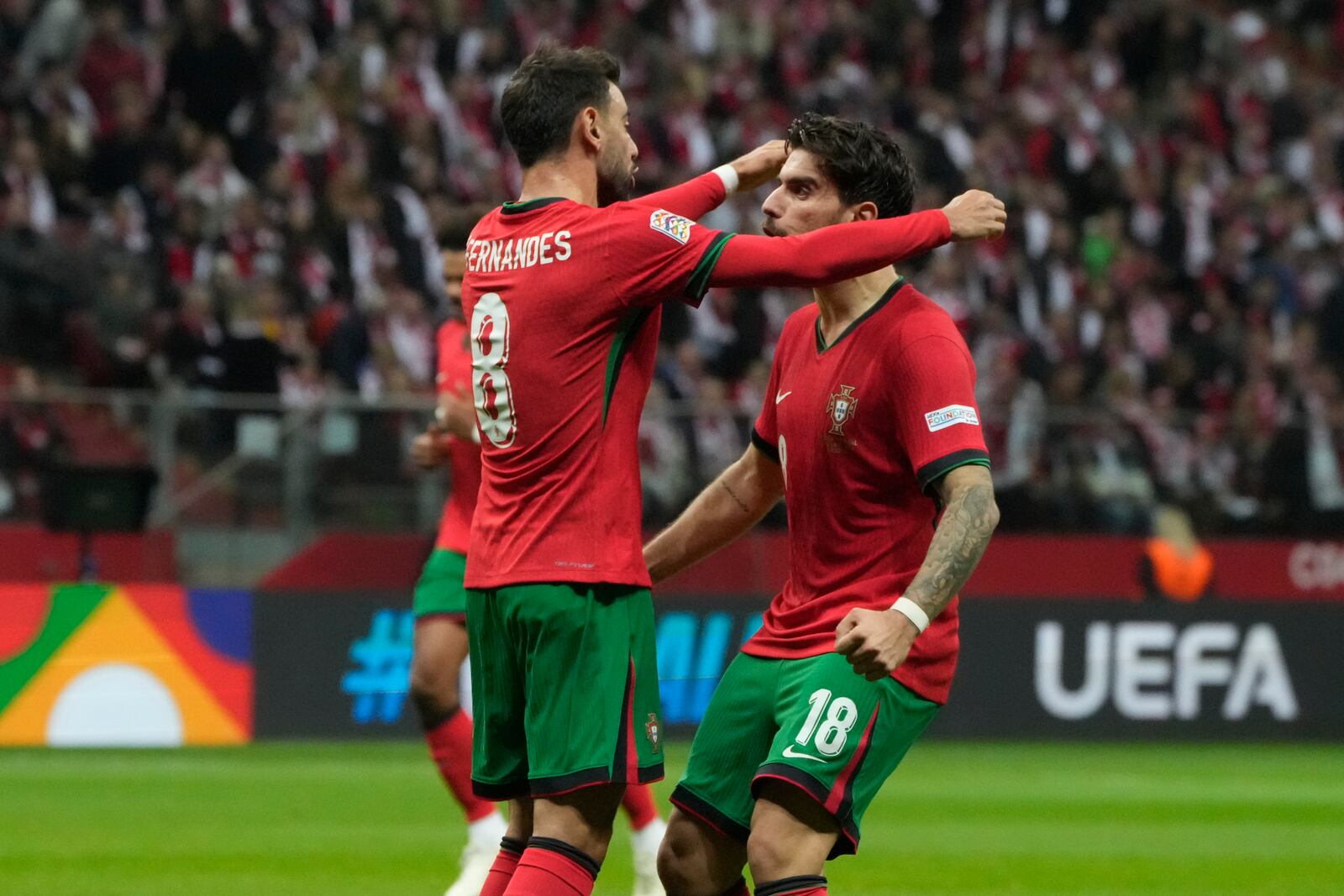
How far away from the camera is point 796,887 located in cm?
475

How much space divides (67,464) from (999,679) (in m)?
6.90

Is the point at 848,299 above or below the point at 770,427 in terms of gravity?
above

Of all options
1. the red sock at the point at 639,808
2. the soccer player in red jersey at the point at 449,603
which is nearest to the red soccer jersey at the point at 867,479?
the red sock at the point at 639,808

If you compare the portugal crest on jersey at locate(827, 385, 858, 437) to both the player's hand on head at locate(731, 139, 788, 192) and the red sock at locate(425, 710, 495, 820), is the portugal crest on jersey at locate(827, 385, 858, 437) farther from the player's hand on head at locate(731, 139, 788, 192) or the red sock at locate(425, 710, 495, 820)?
the red sock at locate(425, 710, 495, 820)

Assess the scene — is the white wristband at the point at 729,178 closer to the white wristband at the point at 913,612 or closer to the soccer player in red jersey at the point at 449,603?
the white wristband at the point at 913,612

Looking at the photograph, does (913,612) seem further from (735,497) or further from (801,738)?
(735,497)

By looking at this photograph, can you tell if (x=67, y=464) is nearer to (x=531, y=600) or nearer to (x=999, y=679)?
(x=999, y=679)

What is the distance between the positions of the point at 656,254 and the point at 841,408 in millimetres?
680

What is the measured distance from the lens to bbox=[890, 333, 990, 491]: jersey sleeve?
483 cm

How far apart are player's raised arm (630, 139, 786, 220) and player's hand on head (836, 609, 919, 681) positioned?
3.44 feet

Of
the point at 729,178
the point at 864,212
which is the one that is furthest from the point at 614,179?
the point at 864,212

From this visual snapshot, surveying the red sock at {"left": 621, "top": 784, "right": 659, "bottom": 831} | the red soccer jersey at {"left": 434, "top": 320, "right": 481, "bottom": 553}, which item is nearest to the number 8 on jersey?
the red sock at {"left": 621, "top": 784, "right": 659, "bottom": 831}

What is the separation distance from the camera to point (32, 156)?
16422 mm

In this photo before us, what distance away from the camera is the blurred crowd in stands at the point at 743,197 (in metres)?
15.8
